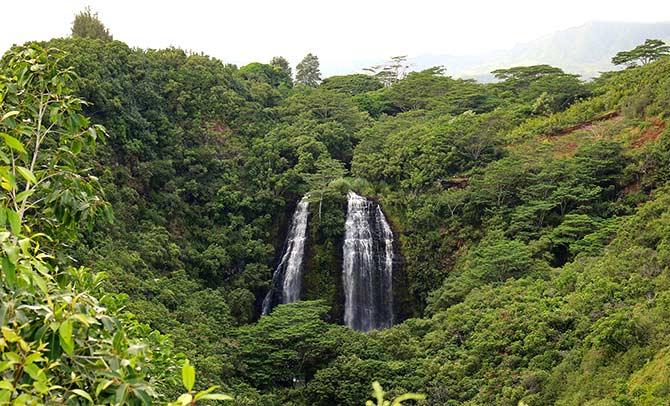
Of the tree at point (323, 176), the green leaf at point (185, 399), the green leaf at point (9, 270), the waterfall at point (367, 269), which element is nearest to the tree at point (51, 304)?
the green leaf at point (9, 270)

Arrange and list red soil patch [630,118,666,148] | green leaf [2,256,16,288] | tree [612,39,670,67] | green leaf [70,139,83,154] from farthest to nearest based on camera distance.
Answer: tree [612,39,670,67], red soil patch [630,118,666,148], green leaf [70,139,83,154], green leaf [2,256,16,288]

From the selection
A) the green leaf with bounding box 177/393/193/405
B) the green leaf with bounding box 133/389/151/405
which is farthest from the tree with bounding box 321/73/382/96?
the green leaf with bounding box 177/393/193/405

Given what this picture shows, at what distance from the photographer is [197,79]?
2605cm

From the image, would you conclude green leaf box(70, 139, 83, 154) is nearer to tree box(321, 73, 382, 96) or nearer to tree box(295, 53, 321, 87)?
tree box(321, 73, 382, 96)

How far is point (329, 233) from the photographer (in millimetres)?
20969

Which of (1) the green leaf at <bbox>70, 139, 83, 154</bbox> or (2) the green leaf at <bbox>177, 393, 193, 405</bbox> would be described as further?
(1) the green leaf at <bbox>70, 139, 83, 154</bbox>

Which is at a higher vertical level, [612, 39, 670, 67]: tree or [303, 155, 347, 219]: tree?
[612, 39, 670, 67]: tree

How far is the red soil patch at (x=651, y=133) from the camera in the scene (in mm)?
17594

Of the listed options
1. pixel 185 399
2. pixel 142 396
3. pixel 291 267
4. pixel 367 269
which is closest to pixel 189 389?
pixel 185 399

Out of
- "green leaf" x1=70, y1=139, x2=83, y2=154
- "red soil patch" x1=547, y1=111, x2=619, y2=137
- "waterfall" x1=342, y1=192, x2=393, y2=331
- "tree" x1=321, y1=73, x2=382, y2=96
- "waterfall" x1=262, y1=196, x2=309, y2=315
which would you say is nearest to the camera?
"green leaf" x1=70, y1=139, x2=83, y2=154

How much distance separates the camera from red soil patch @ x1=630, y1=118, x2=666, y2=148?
17.6m

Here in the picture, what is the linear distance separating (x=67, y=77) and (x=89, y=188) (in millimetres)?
901

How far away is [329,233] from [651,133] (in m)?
11.6

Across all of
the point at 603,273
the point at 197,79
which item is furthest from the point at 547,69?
the point at 603,273
